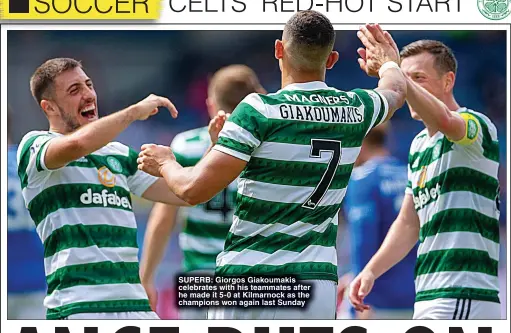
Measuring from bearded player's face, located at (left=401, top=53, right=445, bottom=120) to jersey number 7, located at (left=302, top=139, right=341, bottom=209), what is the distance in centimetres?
119

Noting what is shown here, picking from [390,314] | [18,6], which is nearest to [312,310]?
[390,314]

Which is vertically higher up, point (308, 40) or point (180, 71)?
point (180, 71)

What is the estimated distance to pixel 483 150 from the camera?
14.5 feet

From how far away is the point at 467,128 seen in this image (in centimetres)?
434

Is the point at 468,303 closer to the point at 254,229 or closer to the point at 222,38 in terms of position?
the point at 254,229

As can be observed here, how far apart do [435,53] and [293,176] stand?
1.48m

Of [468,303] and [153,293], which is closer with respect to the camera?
[468,303]

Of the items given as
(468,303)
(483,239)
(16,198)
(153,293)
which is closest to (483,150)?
(483,239)

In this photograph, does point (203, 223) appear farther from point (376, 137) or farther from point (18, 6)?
point (18, 6)

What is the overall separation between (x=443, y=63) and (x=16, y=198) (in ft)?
7.60

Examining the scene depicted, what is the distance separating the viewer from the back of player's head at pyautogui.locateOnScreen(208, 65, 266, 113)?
16.8 ft

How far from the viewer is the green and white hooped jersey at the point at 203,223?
4.98 m

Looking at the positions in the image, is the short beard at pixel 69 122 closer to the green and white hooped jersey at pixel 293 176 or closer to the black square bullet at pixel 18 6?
the black square bullet at pixel 18 6

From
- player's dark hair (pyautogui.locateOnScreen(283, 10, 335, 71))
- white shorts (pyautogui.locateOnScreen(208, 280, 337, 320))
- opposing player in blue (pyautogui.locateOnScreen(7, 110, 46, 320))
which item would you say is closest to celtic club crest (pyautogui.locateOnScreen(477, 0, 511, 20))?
player's dark hair (pyautogui.locateOnScreen(283, 10, 335, 71))
